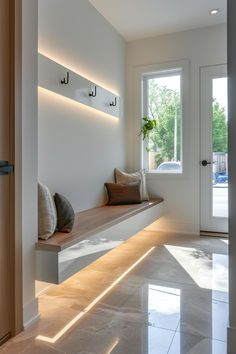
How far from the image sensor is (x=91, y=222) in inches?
102

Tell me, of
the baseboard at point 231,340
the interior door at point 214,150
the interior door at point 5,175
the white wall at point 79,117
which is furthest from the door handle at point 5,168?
the interior door at point 214,150

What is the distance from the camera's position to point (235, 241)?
1.51m

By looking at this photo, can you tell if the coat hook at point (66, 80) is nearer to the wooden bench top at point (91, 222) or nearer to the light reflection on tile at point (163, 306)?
the wooden bench top at point (91, 222)

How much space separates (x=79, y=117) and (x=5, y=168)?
1.52m

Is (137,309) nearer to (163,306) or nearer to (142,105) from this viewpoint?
(163,306)

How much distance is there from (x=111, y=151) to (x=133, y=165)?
2.03 feet

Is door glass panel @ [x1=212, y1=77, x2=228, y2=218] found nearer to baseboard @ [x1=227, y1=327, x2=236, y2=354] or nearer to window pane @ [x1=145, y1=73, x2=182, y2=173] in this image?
window pane @ [x1=145, y1=73, x2=182, y2=173]

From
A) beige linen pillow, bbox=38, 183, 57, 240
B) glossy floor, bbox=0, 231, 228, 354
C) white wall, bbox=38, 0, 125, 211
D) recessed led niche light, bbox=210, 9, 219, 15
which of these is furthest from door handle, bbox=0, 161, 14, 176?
recessed led niche light, bbox=210, 9, 219, 15

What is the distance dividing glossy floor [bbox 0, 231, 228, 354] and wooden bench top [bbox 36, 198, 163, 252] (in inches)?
18.3

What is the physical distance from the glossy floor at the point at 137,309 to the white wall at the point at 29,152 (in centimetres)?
25

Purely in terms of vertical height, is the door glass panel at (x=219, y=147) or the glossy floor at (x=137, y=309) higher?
the door glass panel at (x=219, y=147)

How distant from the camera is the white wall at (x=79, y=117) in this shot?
2545 millimetres

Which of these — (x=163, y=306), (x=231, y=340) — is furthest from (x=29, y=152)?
(x=231, y=340)

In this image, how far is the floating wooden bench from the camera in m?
1.88
